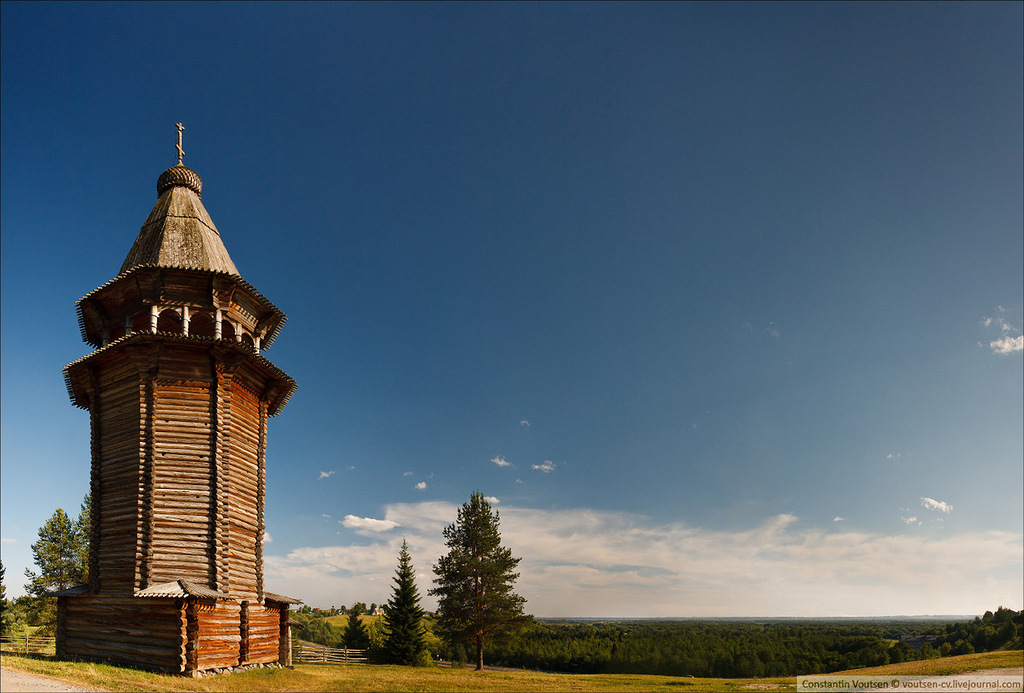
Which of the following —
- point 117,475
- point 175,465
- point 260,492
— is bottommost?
point 260,492

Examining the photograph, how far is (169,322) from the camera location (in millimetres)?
23844

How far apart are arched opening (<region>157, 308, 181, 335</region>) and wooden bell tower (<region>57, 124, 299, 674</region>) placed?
7 cm

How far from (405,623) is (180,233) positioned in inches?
1188

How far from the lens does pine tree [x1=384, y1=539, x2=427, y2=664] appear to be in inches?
1570

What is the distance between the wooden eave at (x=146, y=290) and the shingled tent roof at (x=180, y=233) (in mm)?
458

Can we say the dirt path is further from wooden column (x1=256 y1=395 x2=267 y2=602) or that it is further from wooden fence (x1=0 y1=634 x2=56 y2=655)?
wooden column (x1=256 y1=395 x2=267 y2=602)

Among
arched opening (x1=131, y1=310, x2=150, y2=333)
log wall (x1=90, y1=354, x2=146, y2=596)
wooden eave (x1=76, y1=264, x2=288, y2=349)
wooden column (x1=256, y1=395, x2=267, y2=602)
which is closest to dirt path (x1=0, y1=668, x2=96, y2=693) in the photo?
log wall (x1=90, y1=354, x2=146, y2=596)

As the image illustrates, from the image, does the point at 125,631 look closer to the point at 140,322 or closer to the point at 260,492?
the point at 260,492

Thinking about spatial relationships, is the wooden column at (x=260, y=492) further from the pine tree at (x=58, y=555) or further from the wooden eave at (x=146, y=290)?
the pine tree at (x=58, y=555)

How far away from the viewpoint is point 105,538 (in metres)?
21.4

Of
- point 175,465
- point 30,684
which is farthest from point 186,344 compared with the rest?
point 30,684

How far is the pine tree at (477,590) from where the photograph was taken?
1519 inches

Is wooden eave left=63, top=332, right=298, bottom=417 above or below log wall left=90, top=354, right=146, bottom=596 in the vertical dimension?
above

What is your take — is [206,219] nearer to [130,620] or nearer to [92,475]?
[92,475]
